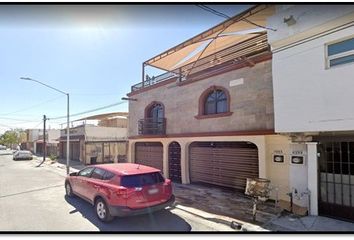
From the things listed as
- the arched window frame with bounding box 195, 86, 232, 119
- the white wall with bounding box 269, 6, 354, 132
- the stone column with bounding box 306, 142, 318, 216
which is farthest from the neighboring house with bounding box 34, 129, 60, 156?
the stone column with bounding box 306, 142, 318, 216

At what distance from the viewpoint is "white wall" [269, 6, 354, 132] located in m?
6.27

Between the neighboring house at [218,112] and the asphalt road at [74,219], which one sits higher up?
the neighboring house at [218,112]

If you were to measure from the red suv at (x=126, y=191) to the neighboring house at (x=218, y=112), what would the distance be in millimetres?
3965

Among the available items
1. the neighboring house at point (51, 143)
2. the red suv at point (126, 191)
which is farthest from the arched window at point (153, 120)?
the neighboring house at point (51, 143)

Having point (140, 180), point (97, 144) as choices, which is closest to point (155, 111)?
point (140, 180)

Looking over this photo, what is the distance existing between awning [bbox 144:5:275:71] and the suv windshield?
5427 millimetres

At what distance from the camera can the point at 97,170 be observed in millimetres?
8164

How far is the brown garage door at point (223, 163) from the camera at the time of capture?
10.1 m

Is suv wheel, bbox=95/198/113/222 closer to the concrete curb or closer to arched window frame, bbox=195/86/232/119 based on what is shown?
the concrete curb

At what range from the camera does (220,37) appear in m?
11.3

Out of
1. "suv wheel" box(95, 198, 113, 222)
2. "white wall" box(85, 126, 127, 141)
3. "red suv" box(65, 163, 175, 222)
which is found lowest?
"suv wheel" box(95, 198, 113, 222)

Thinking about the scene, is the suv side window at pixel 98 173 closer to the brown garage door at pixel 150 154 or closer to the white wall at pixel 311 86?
the white wall at pixel 311 86

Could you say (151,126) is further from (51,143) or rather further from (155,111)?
(51,143)

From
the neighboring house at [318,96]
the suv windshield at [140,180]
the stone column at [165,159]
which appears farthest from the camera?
the stone column at [165,159]
